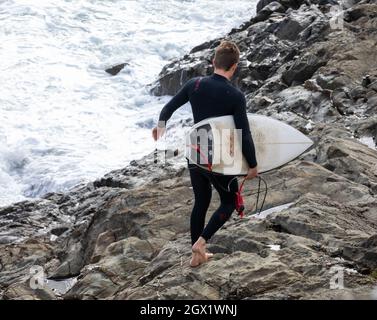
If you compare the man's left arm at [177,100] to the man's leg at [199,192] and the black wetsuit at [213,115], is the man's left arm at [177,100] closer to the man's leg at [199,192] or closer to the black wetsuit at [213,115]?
the black wetsuit at [213,115]

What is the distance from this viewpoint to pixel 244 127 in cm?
513

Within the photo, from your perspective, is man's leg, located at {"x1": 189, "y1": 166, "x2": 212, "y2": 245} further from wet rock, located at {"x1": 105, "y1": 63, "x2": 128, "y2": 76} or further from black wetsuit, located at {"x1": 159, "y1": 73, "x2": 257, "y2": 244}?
wet rock, located at {"x1": 105, "y1": 63, "x2": 128, "y2": 76}

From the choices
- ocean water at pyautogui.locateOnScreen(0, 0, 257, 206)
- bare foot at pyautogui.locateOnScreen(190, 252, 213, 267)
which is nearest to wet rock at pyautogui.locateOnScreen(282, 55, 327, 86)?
ocean water at pyautogui.locateOnScreen(0, 0, 257, 206)

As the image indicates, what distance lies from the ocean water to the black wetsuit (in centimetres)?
954

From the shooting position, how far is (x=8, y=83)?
69.1 feet

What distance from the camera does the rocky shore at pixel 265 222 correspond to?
508cm

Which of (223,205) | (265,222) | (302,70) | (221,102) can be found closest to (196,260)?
(223,205)

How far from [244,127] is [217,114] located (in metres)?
0.23

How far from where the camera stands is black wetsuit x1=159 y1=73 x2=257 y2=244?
512 cm

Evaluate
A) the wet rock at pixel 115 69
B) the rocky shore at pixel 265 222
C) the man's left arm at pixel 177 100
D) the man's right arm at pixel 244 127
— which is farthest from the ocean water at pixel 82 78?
the man's right arm at pixel 244 127

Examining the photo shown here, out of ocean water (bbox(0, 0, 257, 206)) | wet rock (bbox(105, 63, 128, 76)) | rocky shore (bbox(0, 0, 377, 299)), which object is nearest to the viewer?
rocky shore (bbox(0, 0, 377, 299))

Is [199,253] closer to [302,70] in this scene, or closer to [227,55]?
[227,55]
